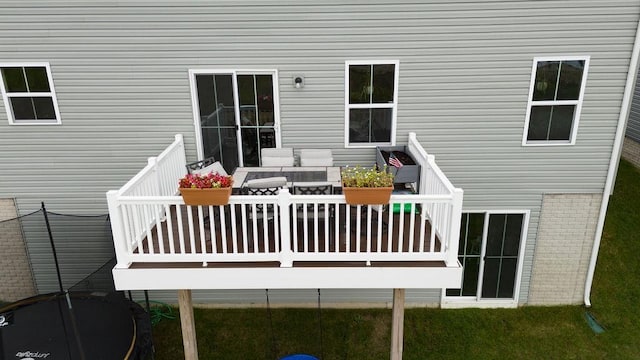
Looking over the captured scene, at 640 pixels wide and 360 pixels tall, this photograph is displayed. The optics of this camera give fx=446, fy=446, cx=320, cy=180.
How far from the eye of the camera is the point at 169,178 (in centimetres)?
695

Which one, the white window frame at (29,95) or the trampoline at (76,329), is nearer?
the trampoline at (76,329)

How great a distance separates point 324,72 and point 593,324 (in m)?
6.77

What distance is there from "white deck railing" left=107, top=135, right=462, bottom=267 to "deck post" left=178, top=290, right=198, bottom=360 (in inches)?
27.7

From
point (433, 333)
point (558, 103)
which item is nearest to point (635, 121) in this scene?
point (558, 103)

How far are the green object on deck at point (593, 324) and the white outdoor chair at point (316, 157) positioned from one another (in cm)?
574

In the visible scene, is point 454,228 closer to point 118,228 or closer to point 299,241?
point 299,241

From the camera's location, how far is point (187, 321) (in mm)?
6195

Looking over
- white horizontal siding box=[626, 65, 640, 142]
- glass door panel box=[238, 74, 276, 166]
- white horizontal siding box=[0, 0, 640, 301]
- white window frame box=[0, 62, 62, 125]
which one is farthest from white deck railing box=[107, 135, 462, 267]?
white horizontal siding box=[626, 65, 640, 142]

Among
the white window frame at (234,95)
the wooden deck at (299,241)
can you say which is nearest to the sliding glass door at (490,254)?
the wooden deck at (299,241)

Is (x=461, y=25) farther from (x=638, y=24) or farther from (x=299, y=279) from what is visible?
(x=299, y=279)

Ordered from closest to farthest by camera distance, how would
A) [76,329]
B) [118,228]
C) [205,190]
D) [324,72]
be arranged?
[205,190] < [118,228] < [76,329] < [324,72]

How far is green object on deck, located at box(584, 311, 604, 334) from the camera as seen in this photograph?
8.16m

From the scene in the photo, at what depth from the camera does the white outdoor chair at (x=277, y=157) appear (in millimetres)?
7355

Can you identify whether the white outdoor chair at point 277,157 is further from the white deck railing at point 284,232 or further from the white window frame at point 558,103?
the white window frame at point 558,103
